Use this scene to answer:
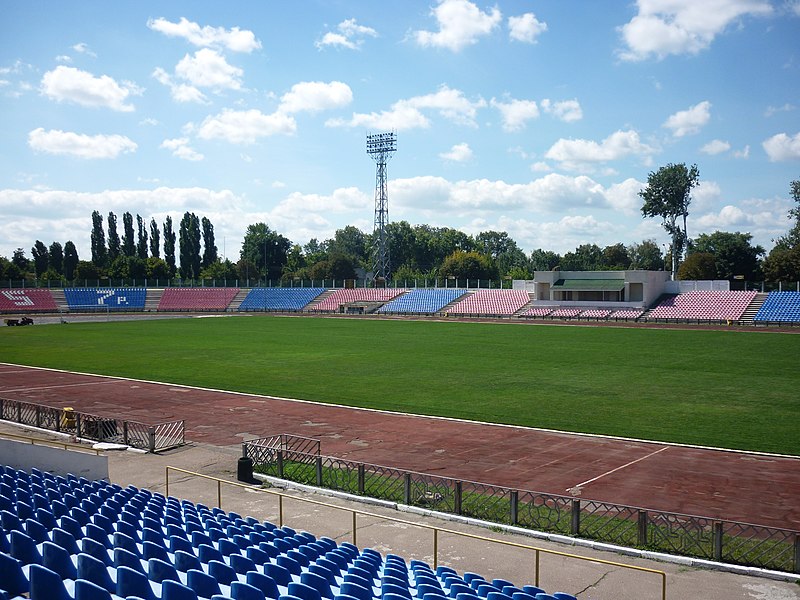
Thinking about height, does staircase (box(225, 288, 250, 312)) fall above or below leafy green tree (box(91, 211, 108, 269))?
below

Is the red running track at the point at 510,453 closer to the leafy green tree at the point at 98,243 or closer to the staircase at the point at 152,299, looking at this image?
the staircase at the point at 152,299

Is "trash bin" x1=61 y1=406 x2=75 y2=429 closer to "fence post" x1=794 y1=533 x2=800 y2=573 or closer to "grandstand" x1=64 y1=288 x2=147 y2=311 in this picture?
"fence post" x1=794 y1=533 x2=800 y2=573

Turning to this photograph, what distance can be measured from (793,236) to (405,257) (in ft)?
298

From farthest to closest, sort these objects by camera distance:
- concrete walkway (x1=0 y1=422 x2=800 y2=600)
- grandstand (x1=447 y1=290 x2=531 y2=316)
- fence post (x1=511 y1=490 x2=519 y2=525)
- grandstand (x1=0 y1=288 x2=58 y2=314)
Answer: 1. grandstand (x1=0 y1=288 x2=58 y2=314)
2. grandstand (x1=447 y1=290 x2=531 y2=316)
3. fence post (x1=511 y1=490 x2=519 y2=525)
4. concrete walkway (x1=0 y1=422 x2=800 y2=600)

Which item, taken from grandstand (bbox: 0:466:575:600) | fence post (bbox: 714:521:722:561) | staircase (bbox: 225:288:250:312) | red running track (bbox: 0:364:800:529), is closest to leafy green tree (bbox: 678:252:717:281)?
staircase (bbox: 225:288:250:312)

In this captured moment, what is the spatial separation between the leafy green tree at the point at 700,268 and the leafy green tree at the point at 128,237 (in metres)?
113

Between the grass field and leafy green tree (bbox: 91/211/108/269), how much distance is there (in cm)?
7607

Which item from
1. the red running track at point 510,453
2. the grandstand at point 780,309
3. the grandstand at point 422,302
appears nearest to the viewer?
the red running track at point 510,453

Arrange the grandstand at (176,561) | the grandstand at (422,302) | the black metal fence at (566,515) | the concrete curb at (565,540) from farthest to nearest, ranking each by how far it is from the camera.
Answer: the grandstand at (422,302) → the black metal fence at (566,515) → the concrete curb at (565,540) → the grandstand at (176,561)

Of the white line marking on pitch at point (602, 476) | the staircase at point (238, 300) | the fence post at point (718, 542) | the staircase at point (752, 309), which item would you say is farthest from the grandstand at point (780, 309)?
the staircase at point (238, 300)

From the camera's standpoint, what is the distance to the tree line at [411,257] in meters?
121

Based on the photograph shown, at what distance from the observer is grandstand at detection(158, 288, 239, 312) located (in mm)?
128375

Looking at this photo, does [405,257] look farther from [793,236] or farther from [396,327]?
[396,327]

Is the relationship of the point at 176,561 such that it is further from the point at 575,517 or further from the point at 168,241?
the point at 168,241
